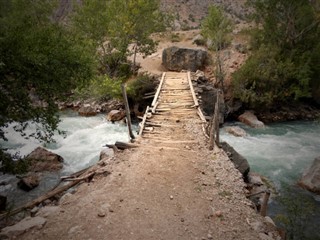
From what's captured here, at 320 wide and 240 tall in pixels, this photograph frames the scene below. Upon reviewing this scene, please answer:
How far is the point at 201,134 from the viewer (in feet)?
41.4

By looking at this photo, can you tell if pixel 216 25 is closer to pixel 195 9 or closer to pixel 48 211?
pixel 48 211

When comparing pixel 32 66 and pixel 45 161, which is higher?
pixel 32 66

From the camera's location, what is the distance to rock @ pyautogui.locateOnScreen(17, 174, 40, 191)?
12555 mm

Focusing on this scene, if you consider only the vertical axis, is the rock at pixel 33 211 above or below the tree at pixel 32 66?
below

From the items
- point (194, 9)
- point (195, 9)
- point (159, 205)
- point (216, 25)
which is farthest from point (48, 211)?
point (195, 9)

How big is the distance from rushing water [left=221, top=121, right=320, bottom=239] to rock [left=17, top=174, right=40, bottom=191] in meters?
9.48

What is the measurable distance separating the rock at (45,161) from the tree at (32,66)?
6681 millimetres

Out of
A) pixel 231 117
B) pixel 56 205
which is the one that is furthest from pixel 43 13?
pixel 56 205

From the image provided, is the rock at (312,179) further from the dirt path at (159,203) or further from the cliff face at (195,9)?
the cliff face at (195,9)

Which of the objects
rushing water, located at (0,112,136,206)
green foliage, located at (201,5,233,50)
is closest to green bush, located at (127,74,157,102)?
rushing water, located at (0,112,136,206)

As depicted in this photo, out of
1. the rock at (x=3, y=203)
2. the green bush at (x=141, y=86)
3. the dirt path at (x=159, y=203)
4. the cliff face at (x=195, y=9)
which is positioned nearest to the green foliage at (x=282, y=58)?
the green bush at (x=141, y=86)

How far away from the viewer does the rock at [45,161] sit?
14297 mm

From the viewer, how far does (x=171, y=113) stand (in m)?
15.3

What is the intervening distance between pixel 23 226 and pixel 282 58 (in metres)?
22.6
